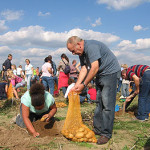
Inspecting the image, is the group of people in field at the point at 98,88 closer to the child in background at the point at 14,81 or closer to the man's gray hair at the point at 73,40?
the man's gray hair at the point at 73,40

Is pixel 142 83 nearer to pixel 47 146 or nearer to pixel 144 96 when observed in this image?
pixel 144 96

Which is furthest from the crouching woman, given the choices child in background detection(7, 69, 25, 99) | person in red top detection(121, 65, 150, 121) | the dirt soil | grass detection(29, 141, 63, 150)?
child in background detection(7, 69, 25, 99)

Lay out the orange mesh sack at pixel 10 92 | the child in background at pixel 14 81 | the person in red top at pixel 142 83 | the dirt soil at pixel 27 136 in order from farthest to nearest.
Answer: the child in background at pixel 14 81 → the orange mesh sack at pixel 10 92 → the person in red top at pixel 142 83 → the dirt soil at pixel 27 136

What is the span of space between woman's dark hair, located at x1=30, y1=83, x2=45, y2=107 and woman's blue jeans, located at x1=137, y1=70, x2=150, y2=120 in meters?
2.80

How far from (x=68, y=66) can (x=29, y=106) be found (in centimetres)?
457

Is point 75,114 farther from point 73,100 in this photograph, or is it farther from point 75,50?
point 75,50

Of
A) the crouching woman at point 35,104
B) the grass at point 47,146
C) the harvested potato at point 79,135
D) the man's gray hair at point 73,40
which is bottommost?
the grass at point 47,146

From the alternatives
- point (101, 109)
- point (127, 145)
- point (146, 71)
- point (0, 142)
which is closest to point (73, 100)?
point (101, 109)

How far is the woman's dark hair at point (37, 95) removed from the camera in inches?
117

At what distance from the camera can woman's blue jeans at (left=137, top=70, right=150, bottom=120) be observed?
4559mm

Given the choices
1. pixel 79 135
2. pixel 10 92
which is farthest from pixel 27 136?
pixel 10 92

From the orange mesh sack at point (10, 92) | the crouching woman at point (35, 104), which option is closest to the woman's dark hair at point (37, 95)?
the crouching woman at point (35, 104)

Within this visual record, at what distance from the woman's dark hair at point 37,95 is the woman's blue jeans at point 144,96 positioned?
9.18ft

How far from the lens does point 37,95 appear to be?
9.90ft
